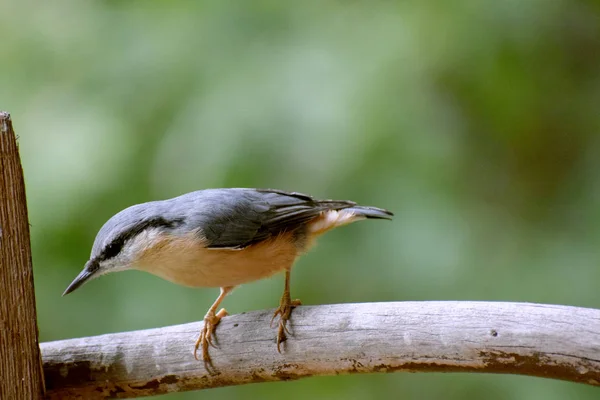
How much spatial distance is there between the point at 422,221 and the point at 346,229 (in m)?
0.28

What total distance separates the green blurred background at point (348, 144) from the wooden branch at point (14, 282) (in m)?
0.73

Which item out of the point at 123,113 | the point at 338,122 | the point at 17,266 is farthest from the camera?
the point at 123,113

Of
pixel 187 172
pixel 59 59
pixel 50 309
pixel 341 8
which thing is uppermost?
pixel 341 8

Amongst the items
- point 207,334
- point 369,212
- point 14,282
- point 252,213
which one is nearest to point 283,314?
point 207,334

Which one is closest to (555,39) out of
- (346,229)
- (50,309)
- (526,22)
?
(526,22)

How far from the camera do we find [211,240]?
1985mm

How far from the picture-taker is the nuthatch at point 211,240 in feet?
6.33

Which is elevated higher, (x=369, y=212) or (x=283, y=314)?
(x=369, y=212)

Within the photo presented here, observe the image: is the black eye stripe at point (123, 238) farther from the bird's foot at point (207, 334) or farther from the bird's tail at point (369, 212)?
the bird's tail at point (369, 212)

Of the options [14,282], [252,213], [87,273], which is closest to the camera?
[14,282]

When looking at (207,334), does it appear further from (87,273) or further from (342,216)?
(342,216)

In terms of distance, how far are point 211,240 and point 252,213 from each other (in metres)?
0.17

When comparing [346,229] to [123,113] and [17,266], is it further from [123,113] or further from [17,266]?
[17,266]

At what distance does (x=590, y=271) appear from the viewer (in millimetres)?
2408
